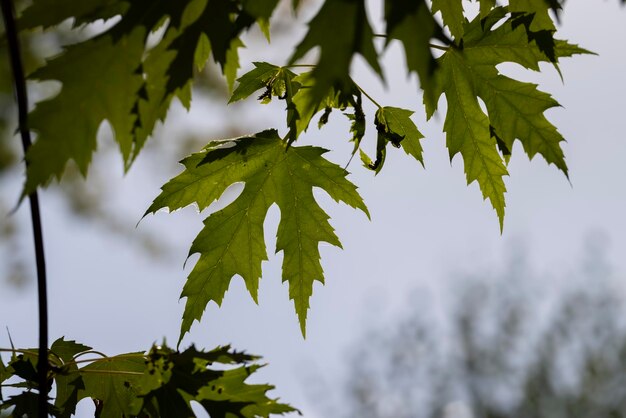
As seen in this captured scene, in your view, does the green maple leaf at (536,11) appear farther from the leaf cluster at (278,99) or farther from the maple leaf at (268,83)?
the maple leaf at (268,83)

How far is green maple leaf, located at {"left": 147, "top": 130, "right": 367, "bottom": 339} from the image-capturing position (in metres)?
1.78

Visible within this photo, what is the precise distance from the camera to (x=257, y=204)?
1943 millimetres

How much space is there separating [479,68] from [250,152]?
22.0 inches

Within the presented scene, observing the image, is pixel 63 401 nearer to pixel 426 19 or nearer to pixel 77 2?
pixel 77 2

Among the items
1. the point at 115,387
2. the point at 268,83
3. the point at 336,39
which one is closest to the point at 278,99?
the point at 268,83

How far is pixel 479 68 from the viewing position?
1.86 meters

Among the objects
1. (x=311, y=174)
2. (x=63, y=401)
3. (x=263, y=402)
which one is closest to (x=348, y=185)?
(x=311, y=174)

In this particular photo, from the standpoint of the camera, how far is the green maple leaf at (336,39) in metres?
0.90

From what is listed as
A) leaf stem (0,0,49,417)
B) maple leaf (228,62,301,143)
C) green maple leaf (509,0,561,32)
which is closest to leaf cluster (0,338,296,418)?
leaf stem (0,0,49,417)

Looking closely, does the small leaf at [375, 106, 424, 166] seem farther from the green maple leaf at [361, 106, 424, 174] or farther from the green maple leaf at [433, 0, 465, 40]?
the green maple leaf at [433, 0, 465, 40]

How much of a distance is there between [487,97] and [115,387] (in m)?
1.01

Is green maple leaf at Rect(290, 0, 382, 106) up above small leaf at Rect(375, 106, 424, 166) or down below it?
below

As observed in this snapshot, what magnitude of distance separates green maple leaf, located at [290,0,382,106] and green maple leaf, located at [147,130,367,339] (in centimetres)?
83

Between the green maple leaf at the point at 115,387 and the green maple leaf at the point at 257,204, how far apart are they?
22 cm
